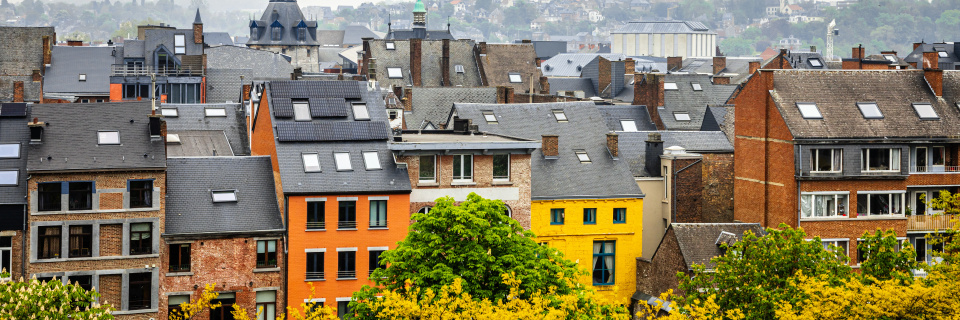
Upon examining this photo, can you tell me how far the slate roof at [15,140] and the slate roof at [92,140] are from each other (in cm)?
68

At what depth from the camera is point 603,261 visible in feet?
207

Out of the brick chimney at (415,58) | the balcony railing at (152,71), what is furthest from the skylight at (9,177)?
the brick chimney at (415,58)

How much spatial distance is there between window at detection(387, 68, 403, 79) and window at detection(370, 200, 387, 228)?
5652cm

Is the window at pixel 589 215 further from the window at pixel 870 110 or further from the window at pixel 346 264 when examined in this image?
the window at pixel 870 110

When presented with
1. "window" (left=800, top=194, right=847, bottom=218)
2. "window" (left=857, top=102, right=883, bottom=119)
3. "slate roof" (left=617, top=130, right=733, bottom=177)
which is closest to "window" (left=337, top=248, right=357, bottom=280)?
"slate roof" (left=617, top=130, right=733, bottom=177)

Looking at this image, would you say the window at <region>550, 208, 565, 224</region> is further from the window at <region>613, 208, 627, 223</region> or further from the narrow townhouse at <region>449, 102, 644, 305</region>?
the window at <region>613, 208, 627, 223</region>

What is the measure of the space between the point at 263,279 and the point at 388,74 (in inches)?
2324

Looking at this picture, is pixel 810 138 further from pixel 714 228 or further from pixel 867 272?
pixel 867 272

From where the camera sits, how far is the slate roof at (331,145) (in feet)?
182

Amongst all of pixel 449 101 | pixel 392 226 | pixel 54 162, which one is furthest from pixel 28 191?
pixel 449 101

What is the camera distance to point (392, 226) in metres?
56.3

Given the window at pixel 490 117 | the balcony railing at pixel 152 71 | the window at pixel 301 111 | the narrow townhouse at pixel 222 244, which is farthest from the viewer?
the balcony railing at pixel 152 71

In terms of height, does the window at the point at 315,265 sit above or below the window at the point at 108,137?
below

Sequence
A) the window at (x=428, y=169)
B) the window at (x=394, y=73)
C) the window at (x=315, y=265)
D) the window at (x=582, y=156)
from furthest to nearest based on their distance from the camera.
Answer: the window at (x=394, y=73) → the window at (x=582, y=156) → the window at (x=428, y=169) → the window at (x=315, y=265)
